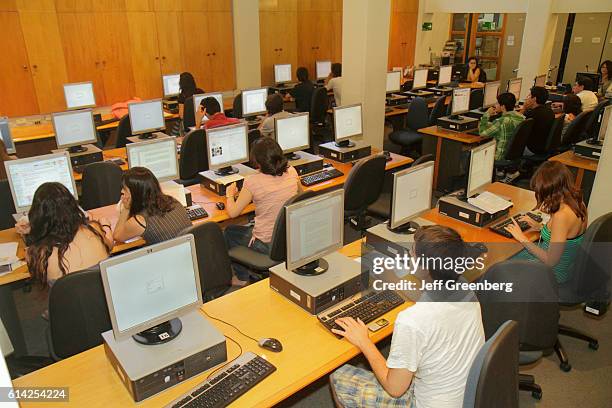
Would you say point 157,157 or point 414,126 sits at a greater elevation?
point 157,157

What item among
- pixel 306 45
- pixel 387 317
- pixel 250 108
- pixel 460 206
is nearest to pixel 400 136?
pixel 250 108

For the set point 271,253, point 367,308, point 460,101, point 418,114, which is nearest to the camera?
point 367,308

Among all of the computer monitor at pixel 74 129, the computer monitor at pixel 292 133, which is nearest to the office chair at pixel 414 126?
the computer monitor at pixel 292 133

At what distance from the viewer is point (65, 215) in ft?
8.36

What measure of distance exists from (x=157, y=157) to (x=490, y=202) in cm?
266

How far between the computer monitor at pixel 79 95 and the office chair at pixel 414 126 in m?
4.30

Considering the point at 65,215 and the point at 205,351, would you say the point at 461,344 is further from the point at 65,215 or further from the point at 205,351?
the point at 65,215

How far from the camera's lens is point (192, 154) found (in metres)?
4.96

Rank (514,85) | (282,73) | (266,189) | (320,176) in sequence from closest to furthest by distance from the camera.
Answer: (266,189) → (320,176) → (514,85) → (282,73)

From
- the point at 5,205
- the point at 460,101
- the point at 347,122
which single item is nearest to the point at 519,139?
the point at 460,101

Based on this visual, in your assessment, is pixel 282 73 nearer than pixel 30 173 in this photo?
No

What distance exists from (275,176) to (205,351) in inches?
65.1

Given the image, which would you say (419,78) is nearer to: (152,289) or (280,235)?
(280,235)

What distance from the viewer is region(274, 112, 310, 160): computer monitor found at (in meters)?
4.52
